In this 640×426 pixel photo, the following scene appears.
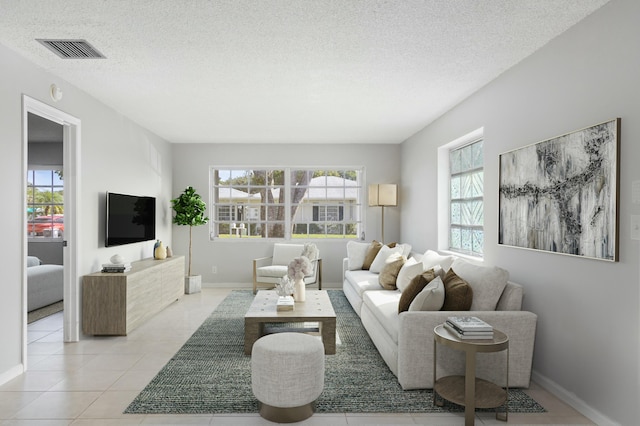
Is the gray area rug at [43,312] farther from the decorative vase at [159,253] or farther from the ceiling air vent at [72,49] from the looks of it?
the ceiling air vent at [72,49]

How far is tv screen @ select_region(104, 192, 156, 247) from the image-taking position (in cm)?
474

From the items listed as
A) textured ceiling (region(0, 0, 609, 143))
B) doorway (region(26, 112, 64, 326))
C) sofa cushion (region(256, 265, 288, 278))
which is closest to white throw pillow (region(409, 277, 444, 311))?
textured ceiling (region(0, 0, 609, 143))

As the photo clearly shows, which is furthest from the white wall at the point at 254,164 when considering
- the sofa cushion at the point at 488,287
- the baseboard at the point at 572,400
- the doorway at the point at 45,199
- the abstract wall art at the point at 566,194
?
the baseboard at the point at 572,400

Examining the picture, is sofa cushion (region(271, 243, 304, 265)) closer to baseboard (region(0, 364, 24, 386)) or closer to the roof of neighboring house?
the roof of neighboring house

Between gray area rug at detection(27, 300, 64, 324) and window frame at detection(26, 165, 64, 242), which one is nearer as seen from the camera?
gray area rug at detection(27, 300, 64, 324)

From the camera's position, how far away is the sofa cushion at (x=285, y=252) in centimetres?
682

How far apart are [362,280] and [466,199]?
1.59 meters

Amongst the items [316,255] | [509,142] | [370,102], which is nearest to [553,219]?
[509,142]

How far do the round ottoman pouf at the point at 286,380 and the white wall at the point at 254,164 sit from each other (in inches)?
181

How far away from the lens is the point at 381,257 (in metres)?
5.71

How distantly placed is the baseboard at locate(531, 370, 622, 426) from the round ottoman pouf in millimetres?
1643

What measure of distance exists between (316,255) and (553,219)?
3.81 meters

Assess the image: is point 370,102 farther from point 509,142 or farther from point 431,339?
point 431,339

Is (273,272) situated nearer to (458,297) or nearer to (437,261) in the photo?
(437,261)
